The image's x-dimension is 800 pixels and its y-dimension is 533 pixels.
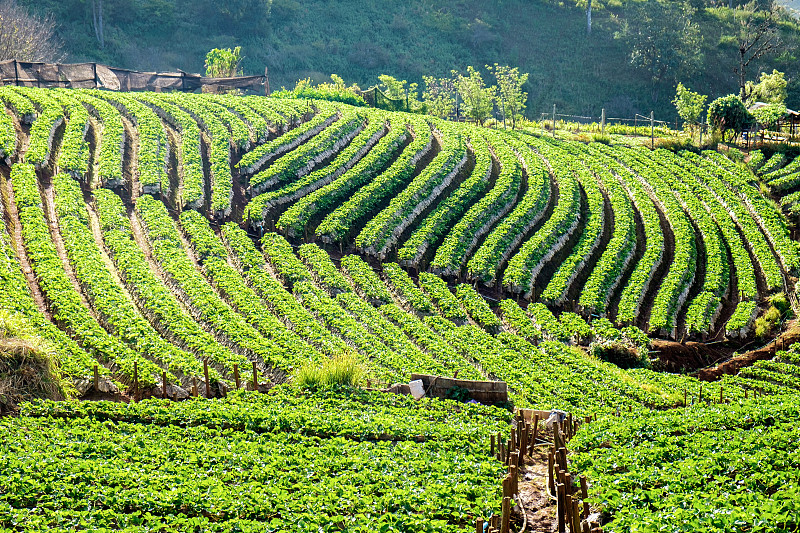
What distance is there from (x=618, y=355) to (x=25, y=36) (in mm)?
61422

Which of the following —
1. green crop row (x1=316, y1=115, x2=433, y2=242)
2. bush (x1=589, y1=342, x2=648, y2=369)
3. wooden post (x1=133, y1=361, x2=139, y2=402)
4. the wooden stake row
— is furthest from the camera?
green crop row (x1=316, y1=115, x2=433, y2=242)

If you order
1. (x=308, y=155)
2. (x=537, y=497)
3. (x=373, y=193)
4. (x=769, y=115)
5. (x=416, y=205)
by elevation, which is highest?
(x=769, y=115)

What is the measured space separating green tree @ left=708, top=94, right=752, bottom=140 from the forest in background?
32.2 m

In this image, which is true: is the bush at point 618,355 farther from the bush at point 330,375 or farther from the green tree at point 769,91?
the green tree at point 769,91

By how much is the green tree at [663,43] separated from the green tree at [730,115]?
1377 inches

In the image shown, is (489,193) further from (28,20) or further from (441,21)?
(441,21)

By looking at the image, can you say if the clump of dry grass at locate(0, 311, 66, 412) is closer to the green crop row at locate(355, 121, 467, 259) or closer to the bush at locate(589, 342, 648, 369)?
the green crop row at locate(355, 121, 467, 259)

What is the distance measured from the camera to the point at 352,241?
35.1 m

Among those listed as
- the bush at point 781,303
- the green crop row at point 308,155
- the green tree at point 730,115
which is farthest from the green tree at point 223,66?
the bush at point 781,303

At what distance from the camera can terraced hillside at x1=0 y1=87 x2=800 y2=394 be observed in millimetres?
23859

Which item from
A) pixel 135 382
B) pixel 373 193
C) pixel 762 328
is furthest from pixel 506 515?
pixel 373 193

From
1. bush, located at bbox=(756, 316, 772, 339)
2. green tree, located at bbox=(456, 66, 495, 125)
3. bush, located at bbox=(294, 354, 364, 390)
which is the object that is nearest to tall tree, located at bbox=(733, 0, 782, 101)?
green tree, located at bbox=(456, 66, 495, 125)

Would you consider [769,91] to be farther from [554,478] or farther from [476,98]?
[554,478]

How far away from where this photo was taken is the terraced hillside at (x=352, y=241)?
23859mm
